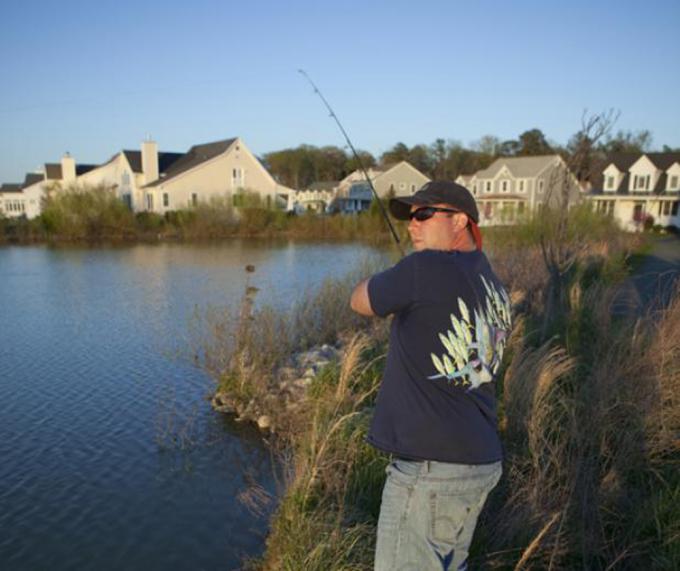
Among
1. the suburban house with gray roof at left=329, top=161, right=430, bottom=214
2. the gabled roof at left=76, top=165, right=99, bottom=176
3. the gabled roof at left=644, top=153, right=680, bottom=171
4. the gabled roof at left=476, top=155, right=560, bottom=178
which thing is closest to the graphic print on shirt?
the gabled roof at left=644, top=153, right=680, bottom=171

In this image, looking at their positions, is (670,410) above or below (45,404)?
above

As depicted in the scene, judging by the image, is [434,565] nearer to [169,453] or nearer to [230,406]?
[169,453]

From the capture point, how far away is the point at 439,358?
7.12 feet

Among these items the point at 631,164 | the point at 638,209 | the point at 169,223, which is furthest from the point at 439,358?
the point at 631,164

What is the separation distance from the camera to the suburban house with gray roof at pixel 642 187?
41.2 m

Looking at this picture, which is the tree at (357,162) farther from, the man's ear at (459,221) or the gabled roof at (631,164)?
the gabled roof at (631,164)

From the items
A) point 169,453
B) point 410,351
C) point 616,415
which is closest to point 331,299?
point 169,453

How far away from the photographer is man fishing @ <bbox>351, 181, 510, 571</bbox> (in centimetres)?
216

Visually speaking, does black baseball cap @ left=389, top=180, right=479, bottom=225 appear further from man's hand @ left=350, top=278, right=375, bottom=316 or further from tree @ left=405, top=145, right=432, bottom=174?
tree @ left=405, top=145, right=432, bottom=174

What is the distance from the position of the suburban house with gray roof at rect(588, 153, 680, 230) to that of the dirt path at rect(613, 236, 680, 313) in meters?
14.3

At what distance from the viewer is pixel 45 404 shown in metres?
8.52

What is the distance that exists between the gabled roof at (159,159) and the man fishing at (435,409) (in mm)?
49735

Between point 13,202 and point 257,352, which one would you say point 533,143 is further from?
point 257,352

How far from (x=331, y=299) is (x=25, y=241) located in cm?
3247
